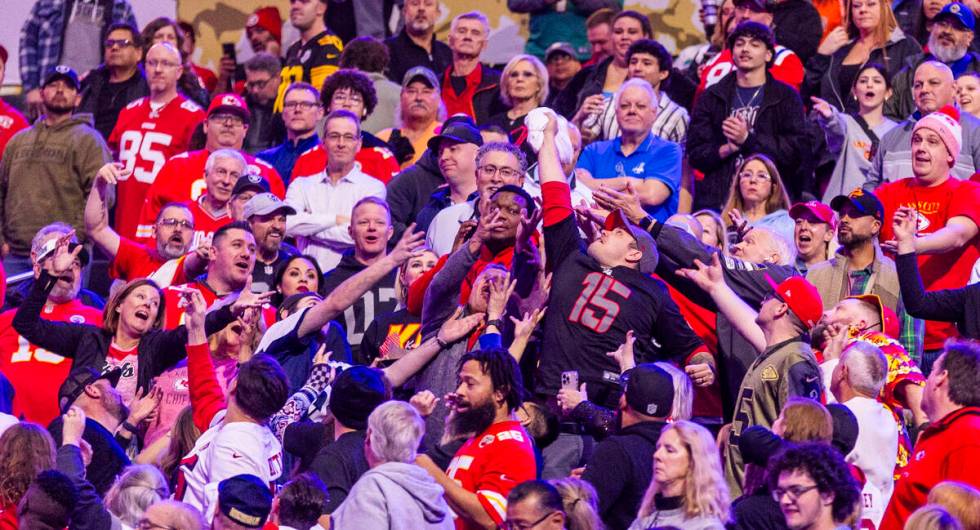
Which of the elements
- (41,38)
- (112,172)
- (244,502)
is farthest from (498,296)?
(41,38)

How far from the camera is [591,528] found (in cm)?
672

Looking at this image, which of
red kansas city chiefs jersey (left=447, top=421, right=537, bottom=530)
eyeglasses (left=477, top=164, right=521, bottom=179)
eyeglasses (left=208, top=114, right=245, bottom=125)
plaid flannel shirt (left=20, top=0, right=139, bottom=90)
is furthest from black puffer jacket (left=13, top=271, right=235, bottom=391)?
plaid flannel shirt (left=20, top=0, right=139, bottom=90)

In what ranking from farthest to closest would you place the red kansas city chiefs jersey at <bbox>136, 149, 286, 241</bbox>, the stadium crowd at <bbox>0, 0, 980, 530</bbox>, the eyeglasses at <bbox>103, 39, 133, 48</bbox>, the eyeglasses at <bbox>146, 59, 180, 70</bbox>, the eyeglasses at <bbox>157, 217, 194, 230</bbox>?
the eyeglasses at <bbox>103, 39, 133, 48</bbox>
the eyeglasses at <bbox>146, 59, 180, 70</bbox>
the red kansas city chiefs jersey at <bbox>136, 149, 286, 241</bbox>
the eyeglasses at <bbox>157, 217, 194, 230</bbox>
the stadium crowd at <bbox>0, 0, 980, 530</bbox>

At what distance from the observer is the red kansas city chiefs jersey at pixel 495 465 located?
23.1 feet

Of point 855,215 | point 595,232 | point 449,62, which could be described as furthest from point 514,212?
point 449,62

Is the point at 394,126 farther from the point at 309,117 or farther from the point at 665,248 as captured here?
the point at 665,248

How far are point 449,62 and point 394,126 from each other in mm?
1258

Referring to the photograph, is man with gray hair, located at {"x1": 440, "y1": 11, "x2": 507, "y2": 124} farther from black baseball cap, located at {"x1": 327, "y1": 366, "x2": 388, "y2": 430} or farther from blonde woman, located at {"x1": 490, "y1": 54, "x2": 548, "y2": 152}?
black baseball cap, located at {"x1": 327, "y1": 366, "x2": 388, "y2": 430}

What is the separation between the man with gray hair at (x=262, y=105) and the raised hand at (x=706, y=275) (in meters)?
5.86

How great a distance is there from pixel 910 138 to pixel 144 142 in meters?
5.28

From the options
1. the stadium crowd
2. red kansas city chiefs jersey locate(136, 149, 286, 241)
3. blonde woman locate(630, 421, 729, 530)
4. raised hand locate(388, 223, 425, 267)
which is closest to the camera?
blonde woman locate(630, 421, 729, 530)

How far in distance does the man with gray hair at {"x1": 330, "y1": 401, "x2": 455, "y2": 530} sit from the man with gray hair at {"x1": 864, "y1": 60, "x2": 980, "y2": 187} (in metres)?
4.80

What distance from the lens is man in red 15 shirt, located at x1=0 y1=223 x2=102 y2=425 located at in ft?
31.8

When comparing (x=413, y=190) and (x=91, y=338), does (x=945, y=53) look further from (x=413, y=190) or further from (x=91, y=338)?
(x=91, y=338)
